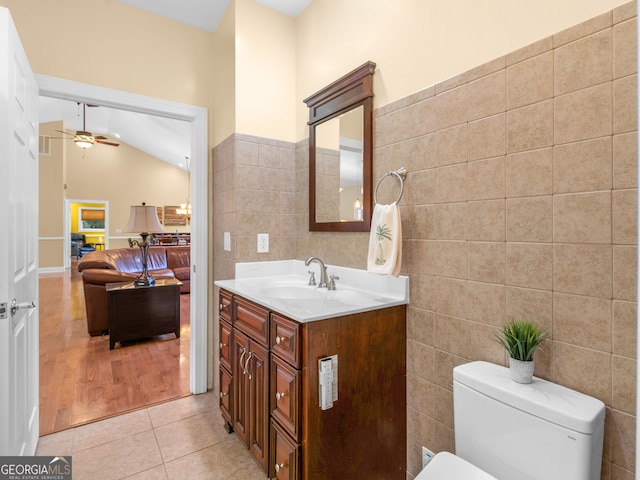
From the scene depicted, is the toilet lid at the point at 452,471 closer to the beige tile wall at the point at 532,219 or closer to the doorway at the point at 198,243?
the beige tile wall at the point at 532,219

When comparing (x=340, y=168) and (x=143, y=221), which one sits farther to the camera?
(x=143, y=221)

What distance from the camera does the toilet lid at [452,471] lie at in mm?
972

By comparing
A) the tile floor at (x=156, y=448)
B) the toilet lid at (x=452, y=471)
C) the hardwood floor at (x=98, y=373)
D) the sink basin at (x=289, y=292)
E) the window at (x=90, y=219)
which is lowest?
the tile floor at (x=156, y=448)

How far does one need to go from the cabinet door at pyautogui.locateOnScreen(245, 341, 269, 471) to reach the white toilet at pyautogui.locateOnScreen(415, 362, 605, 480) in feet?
2.48

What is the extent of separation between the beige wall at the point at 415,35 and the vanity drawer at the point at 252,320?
1181mm

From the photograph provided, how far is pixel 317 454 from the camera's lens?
50.3 inches

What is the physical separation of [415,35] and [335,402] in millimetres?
1599

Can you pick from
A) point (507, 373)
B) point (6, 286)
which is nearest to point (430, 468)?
point (507, 373)

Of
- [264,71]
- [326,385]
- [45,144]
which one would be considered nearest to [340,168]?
[264,71]

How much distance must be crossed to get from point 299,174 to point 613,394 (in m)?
1.87

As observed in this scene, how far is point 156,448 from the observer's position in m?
1.85

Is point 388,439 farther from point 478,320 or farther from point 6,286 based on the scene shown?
point 6,286

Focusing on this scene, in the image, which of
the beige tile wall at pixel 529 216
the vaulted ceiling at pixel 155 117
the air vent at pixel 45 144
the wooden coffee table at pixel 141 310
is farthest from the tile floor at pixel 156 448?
the air vent at pixel 45 144

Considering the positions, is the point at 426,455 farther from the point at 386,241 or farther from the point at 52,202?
the point at 52,202
